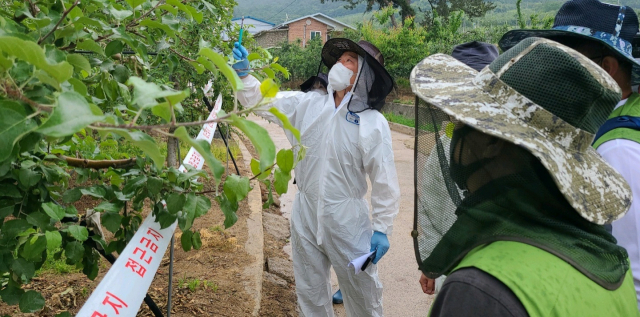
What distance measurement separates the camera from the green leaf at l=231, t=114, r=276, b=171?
0.75m

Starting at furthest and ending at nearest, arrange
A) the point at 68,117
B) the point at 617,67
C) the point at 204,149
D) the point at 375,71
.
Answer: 1. the point at 375,71
2. the point at 617,67
3. the point at 204,149
4. the point at 68,117

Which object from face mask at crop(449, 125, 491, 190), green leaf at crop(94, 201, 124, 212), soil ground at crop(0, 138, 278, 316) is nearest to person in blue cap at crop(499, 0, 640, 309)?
face mask at crop(449, 125, 491, 190)

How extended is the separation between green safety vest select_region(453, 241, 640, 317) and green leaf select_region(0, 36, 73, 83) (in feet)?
2.52

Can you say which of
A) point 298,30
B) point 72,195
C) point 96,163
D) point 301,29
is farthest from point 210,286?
point 301,29

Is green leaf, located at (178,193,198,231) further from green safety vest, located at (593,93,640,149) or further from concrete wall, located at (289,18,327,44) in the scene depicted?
concrete wall, located at (289,18,327,44)

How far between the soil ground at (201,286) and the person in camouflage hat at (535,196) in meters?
2.16

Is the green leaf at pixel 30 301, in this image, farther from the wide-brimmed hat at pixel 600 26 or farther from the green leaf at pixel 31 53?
the wide-brimmed hat at pixel 600 26

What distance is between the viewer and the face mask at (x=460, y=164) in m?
1.16

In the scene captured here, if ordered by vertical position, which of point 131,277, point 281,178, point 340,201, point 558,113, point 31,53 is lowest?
point 340,201

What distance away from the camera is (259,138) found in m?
0.77

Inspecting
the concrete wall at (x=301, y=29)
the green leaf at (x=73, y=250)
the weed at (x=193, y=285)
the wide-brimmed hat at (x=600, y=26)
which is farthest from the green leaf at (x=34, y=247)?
the concrete wall at (x=301, y=29)

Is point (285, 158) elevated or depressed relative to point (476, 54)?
elevated

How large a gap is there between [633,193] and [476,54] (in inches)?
67.3

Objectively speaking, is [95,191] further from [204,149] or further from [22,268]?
[204,149]
